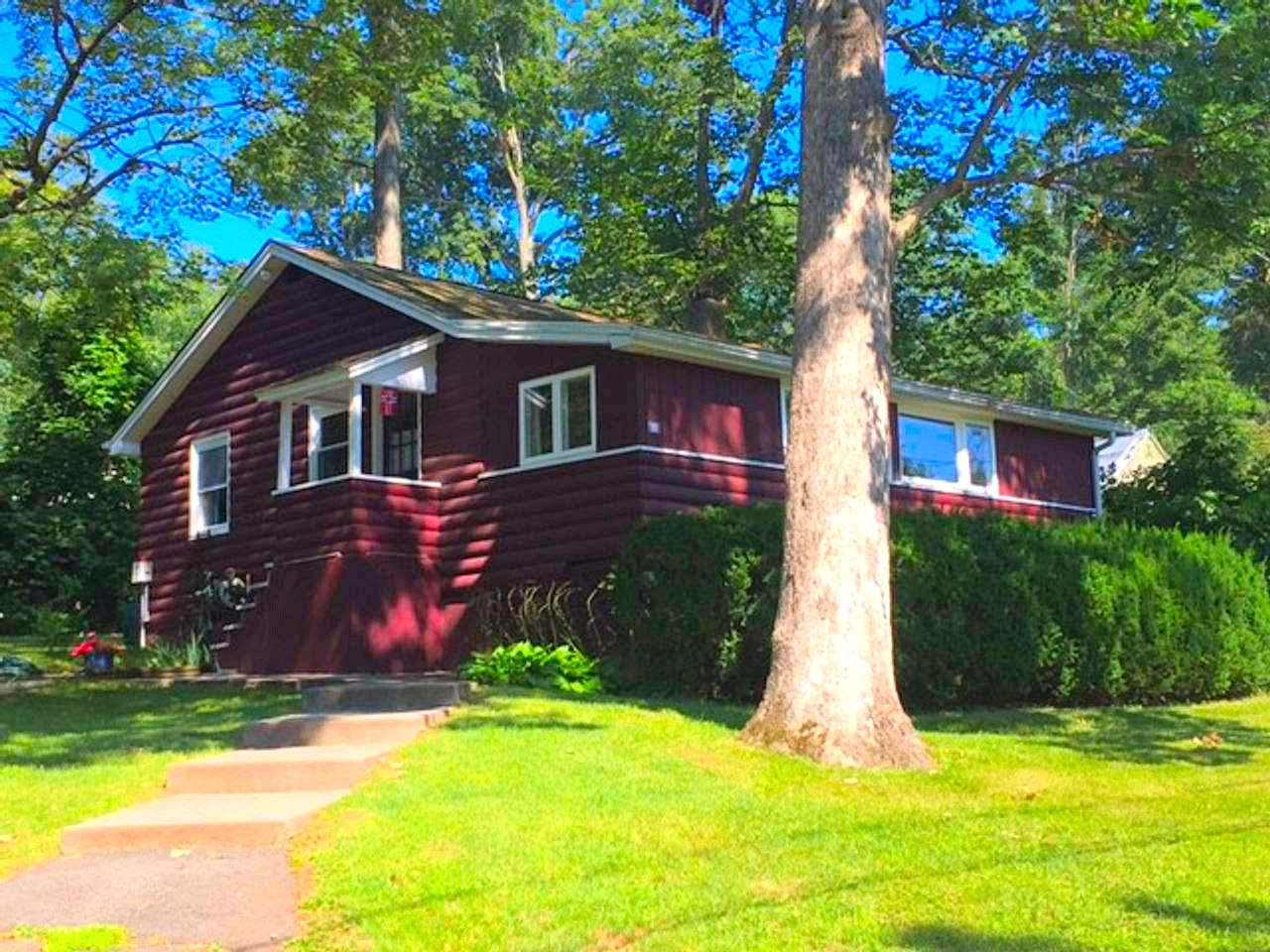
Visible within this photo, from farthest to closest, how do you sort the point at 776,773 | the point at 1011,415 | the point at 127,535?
1. the point at 127,535
2. the point at 1011,415
3. the point at 776,773

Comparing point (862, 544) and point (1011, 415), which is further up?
point (1011, 415)

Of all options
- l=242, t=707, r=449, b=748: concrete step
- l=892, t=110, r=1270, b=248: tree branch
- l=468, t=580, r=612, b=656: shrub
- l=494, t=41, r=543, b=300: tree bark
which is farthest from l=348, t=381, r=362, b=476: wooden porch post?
l=494, t=41, r=543, b=300: tree bark

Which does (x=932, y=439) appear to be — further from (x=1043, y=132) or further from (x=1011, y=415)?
(x=1043, y=132)

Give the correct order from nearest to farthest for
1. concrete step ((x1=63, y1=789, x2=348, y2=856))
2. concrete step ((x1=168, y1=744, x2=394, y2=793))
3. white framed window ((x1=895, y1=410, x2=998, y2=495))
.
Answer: concrete step ((x1=63, y1=789, x2=348, y2=856)) < concrete step ((x1=168, y1=744, x2=394, y2=793)) < white framed window ((x1=895, y1=410, x2=998, y2=495))

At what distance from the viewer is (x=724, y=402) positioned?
1563cm

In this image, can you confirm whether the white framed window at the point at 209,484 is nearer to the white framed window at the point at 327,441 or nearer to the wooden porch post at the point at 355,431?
the white framed window at the point at 327,441

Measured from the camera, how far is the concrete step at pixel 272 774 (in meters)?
7.74

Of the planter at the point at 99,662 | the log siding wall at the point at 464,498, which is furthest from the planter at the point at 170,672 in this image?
the log siding wall at the point at 464,498

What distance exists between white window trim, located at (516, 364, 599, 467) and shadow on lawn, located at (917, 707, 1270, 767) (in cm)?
551

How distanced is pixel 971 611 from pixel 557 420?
18.7 ft

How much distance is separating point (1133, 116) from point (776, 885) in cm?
1412

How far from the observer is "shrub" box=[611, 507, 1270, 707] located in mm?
11680

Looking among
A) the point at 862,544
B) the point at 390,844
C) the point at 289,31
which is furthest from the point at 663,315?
the point at 390,844

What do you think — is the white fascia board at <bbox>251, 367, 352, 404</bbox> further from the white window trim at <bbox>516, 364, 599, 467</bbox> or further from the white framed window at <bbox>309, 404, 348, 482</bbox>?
the white window trim at <bbox>516, 364, 599, 467</bbox>
